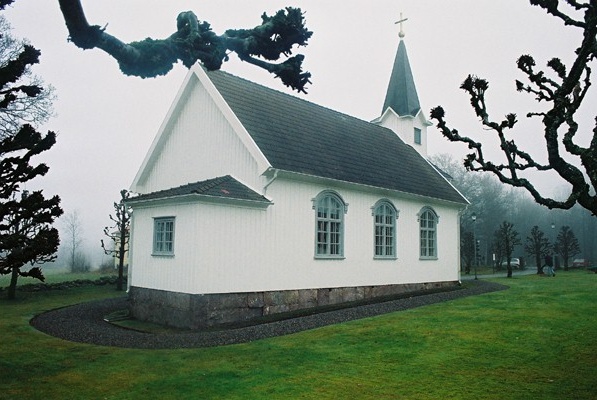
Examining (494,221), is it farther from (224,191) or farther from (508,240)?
(224,191)

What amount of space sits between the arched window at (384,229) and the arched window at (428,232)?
7.62ft

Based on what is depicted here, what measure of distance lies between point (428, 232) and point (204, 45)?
21922 mm

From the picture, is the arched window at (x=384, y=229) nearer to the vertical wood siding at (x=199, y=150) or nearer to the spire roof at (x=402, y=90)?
the vertical wood siding at (x=199, y=150)


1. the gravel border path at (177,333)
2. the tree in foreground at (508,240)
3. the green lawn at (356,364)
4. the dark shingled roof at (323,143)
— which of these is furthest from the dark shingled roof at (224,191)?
the tree in foreground at (508,240)

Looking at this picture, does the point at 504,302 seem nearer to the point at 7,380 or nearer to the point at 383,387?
the point at 383,387

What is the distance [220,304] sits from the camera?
47.9ft

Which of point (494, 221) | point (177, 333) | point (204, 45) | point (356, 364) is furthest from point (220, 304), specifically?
point (494, 221)

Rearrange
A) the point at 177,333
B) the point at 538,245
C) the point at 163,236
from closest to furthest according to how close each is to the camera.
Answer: the point at 177,333 < the point at 163,236 < the point at 538,245

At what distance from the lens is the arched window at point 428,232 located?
22891 millimetres

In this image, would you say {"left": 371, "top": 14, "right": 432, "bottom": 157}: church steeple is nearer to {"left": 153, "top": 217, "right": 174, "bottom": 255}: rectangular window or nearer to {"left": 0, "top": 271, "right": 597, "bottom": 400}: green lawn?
{"left": 0, "top": 271, "right": 597, "bottom": 400}: green lawn

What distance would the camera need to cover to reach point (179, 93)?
18547 millimetres

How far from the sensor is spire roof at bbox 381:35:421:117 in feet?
94.4

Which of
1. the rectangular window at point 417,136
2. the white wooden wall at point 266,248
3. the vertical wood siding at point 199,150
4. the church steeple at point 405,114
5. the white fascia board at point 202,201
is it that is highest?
the church steeple at point 405,114

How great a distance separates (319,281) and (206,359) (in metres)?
7.94
